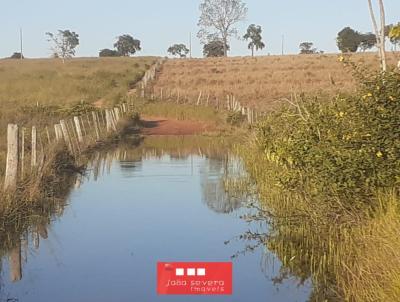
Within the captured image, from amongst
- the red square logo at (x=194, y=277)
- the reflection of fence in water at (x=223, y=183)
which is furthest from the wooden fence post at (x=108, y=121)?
the red square logo at (x=194, y=277)

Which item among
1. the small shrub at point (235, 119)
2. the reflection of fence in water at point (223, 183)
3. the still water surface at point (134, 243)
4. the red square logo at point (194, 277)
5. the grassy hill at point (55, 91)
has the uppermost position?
the grassy hill at point (55, 91)

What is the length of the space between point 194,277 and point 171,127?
26940mm

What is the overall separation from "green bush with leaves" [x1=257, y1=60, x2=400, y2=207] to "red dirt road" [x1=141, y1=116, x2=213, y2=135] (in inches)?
848

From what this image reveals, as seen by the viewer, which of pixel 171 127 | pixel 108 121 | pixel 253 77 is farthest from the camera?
pixel 253 77

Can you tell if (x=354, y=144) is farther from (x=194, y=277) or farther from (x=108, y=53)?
(x=108, y=53)

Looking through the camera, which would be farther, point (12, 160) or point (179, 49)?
point (179, 49)

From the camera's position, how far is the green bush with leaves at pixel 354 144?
8234 mm

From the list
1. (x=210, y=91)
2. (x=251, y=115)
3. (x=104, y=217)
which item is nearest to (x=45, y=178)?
(x=104, y=217)

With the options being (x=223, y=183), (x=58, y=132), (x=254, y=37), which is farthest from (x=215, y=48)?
(x=223, y=183)

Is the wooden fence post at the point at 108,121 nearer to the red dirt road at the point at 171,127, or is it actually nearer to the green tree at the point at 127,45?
the red dirt road at the point at 171,127

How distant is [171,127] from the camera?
33.5m

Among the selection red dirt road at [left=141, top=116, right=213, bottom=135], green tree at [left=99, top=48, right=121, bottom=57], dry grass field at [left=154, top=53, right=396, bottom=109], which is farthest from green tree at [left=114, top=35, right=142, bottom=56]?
red dirt road at [left=141, top=116, right=213, bottom=135]

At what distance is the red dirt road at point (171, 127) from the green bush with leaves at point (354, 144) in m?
21.5

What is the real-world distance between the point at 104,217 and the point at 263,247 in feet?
12.2
